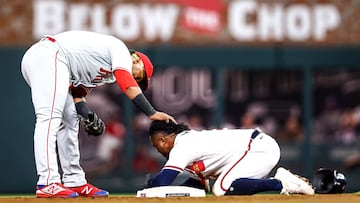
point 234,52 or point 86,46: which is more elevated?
point 86,46

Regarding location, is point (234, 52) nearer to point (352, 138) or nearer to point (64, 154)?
point (352, 138)

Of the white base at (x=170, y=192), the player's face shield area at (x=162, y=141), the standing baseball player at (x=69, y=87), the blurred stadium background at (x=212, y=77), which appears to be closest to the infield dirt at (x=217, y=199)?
the white base at (x=170, y=192)

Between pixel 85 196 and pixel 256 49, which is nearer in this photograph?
pixel 85 196

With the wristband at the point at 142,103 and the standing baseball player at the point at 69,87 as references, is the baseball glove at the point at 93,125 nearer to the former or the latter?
the standing baseball player at the point at 69,87

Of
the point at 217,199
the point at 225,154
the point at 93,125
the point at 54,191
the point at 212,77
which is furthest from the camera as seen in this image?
the point at 212,77

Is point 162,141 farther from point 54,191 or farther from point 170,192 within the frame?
point 54,191

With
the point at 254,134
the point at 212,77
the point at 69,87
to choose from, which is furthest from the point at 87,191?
the point at 212,77

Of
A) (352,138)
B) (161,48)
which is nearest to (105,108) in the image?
(161,48)
